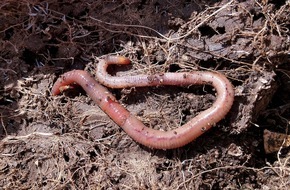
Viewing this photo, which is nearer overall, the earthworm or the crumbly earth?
the earthworm

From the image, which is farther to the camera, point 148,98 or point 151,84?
point 148,98

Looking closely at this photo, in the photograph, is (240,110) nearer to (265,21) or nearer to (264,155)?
(264,155)

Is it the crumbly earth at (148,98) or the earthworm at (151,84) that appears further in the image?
the crumbly earth at (148,98)

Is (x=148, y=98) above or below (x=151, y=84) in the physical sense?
below

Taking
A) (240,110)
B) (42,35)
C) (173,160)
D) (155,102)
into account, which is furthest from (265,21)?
(42,35)
